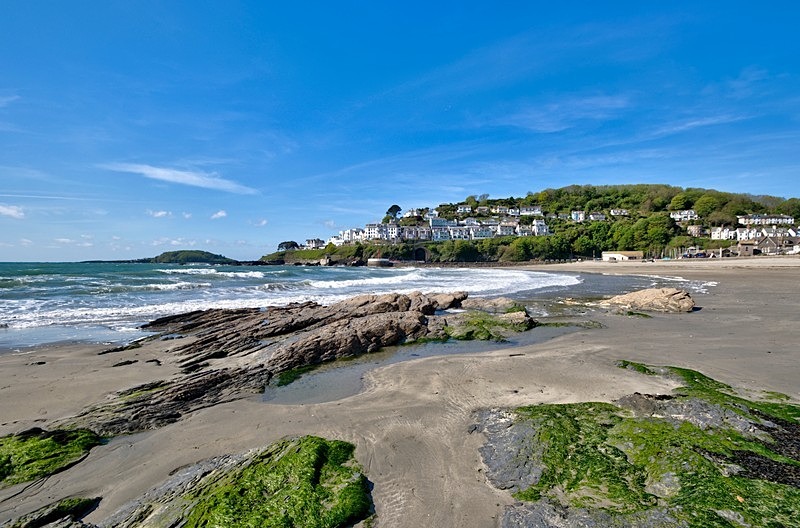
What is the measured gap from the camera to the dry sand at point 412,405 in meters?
4.27

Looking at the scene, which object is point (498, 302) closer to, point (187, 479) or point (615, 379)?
point (615, 379)

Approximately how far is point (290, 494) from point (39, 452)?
390 centimetres

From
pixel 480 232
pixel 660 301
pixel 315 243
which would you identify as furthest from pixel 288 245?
pixel 660 301

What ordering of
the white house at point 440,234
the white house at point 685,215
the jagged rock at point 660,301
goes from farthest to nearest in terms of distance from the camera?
the white house at point 440,234 → the white house at point 685,215 → the jagged rock at point 660,301

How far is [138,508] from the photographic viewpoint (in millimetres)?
3867

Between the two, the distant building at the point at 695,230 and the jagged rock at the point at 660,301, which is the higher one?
the distant building at the point at 695,230

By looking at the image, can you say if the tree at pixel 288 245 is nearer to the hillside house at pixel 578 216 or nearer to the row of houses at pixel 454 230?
the row of houses at pixel 454 230

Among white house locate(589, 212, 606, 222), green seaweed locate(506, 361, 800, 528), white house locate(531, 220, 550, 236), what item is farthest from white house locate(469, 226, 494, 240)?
green seaweed locate(506, 361, 800, 528)

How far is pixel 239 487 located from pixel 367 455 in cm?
161

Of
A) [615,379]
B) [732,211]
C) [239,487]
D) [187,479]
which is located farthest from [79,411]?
[732,211]

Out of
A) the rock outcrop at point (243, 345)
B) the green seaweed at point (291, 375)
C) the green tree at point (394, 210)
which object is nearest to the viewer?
the rock outcrop at point (243, 345)

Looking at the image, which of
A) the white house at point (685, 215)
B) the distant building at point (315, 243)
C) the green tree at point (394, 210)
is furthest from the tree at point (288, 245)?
the white house at point (685, 215)

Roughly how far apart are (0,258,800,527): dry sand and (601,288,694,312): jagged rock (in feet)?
11.7

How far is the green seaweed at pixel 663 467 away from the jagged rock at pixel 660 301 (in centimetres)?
1153
